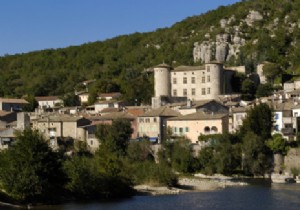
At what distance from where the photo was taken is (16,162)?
3559cm

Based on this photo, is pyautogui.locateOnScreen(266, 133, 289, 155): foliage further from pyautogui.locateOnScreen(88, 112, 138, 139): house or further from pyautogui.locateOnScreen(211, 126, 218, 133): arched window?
pyautogui.locateOnScreen(88, 112, 138, 139): house

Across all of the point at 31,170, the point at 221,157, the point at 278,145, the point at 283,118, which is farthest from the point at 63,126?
the point at 31,170

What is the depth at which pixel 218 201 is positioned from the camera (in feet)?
119

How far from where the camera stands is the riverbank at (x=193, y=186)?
4100cm

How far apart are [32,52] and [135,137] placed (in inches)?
3246

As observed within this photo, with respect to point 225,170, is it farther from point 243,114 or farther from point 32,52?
point 32,52

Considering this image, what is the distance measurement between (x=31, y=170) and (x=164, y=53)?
77855mm

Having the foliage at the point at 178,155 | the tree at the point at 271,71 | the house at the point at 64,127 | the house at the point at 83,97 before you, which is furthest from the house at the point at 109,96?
the foliage at the point at 178,155

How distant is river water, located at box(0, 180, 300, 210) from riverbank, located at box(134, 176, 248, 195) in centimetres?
145

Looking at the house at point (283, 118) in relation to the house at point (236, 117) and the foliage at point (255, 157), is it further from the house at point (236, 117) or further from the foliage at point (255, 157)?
the foliage at point (255, 157)

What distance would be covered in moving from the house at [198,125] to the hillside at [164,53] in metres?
18.9

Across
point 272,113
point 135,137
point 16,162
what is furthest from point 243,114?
point 16,162

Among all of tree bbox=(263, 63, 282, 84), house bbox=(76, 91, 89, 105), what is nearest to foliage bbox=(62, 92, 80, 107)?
house bbox=(76, 91, 89, 105)

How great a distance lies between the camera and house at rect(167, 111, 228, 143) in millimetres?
56719
